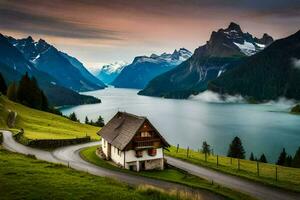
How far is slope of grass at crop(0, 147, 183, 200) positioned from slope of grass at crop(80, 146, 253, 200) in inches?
627

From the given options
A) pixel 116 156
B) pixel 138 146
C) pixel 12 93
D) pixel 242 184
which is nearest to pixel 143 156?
pixel 138 146

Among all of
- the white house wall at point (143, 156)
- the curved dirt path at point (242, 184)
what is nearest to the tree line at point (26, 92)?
the white house wall at point (143, 156)

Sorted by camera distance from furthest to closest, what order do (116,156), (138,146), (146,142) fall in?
(116,156)
(146,142)
(138,146)

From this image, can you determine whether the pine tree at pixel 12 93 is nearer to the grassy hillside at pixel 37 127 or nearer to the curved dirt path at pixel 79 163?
the grassy hillside at pixel 37 127

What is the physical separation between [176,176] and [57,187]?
28.7m

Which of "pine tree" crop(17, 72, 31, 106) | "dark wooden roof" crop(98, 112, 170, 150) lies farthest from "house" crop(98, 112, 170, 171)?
"pine tree" crop(17, 72, 31, 106)

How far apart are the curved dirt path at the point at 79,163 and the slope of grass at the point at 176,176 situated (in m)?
1.19

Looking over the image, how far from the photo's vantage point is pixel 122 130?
59906 mm

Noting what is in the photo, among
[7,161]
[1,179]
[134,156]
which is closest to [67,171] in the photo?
[7,161]

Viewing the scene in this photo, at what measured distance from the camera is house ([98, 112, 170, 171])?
180 ft

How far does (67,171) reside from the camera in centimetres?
3359

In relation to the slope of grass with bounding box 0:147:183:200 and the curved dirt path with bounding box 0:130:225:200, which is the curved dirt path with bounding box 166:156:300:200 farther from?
the slope of grass with bounding box 0:147:183:200

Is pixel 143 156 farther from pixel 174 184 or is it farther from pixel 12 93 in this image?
pixel 12 93

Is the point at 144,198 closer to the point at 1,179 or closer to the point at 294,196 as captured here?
the point at 1,179
